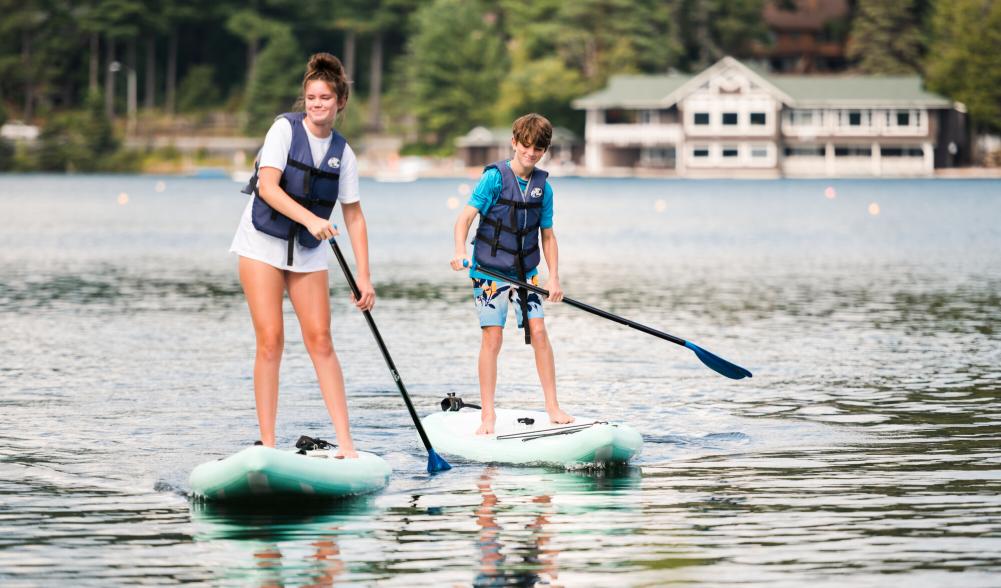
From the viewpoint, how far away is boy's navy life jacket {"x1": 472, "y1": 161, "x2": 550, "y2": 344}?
1241cm

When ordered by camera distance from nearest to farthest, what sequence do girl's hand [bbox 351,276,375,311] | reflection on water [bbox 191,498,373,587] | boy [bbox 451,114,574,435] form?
reflection on water [bbox 191,498,373,587]
girl's hand [bbox 351,276,375,311]
boy [bbox 451,114,574,435]

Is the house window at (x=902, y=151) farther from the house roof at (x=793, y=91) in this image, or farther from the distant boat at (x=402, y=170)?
the distant boat at (x=402, y=170)

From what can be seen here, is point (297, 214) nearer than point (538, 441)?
Yes

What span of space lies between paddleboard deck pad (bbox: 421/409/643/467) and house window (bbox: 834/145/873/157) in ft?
358

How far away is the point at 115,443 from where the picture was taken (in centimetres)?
1333

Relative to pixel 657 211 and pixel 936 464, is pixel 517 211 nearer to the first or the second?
pixel 936 464

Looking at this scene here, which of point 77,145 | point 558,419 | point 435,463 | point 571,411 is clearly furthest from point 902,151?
point 435,463

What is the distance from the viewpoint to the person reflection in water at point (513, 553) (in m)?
8.91

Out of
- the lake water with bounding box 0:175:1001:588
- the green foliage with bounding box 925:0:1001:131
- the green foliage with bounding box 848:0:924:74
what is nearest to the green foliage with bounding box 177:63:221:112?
the green foliage with bounding box 848:0:924:74

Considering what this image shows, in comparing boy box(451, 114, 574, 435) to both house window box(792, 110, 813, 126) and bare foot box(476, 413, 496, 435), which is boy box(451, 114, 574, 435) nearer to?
bare foot box(476, 413, 496, 435)

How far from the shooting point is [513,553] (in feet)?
31.2

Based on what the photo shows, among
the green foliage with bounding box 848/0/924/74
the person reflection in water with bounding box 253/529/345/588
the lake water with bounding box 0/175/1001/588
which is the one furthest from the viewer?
the green foliage with bounding box 848/0/924/74

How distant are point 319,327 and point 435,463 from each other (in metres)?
1.90

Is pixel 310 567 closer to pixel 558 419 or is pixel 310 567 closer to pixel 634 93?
pixel 558 419
